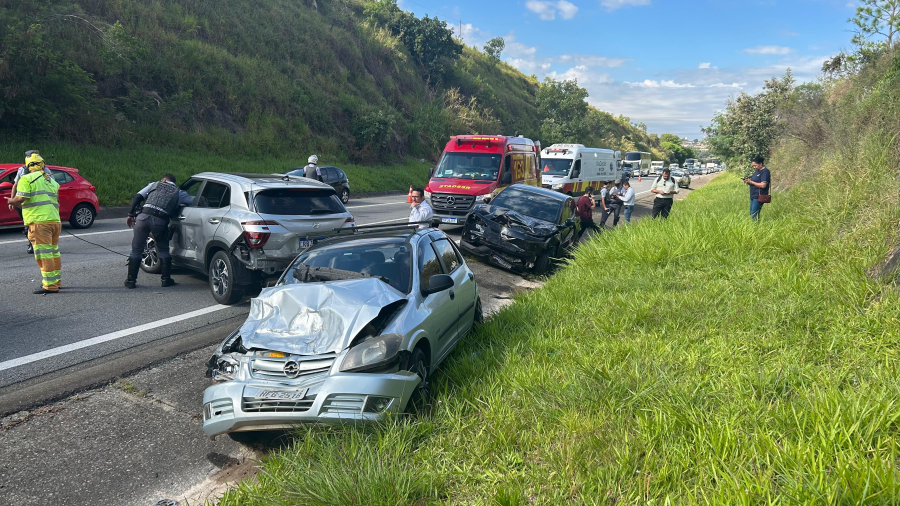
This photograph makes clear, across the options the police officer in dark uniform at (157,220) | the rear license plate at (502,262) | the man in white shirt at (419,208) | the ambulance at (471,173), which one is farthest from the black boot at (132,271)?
the ambulance at (471,173)

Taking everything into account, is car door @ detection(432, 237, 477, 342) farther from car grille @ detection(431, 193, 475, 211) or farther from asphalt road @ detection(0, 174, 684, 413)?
car grille @ detection(431, 193, 475, 211)

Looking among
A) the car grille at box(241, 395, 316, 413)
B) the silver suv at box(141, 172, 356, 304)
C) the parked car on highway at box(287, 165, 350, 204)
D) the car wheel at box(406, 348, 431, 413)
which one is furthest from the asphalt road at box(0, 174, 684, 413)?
the parked car on highway at box(287, 165, 350, 204)

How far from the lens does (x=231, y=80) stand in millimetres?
30000

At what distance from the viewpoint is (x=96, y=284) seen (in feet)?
27.3

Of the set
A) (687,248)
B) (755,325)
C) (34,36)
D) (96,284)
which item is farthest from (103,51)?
(755,325)

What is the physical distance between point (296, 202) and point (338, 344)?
4.01 metres

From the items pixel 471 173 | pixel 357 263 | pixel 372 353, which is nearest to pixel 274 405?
pixel 372 353

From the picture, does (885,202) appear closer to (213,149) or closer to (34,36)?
(34,36)

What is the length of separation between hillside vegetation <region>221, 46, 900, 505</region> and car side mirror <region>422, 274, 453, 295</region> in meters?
0.70

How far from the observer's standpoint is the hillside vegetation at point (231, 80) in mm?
18344

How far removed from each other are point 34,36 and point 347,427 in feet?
63.4

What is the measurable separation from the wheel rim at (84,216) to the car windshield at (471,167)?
8.48 m

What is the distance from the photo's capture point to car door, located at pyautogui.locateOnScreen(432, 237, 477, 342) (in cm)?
583

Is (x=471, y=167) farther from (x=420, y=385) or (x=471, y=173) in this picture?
(x=420, y=385)
